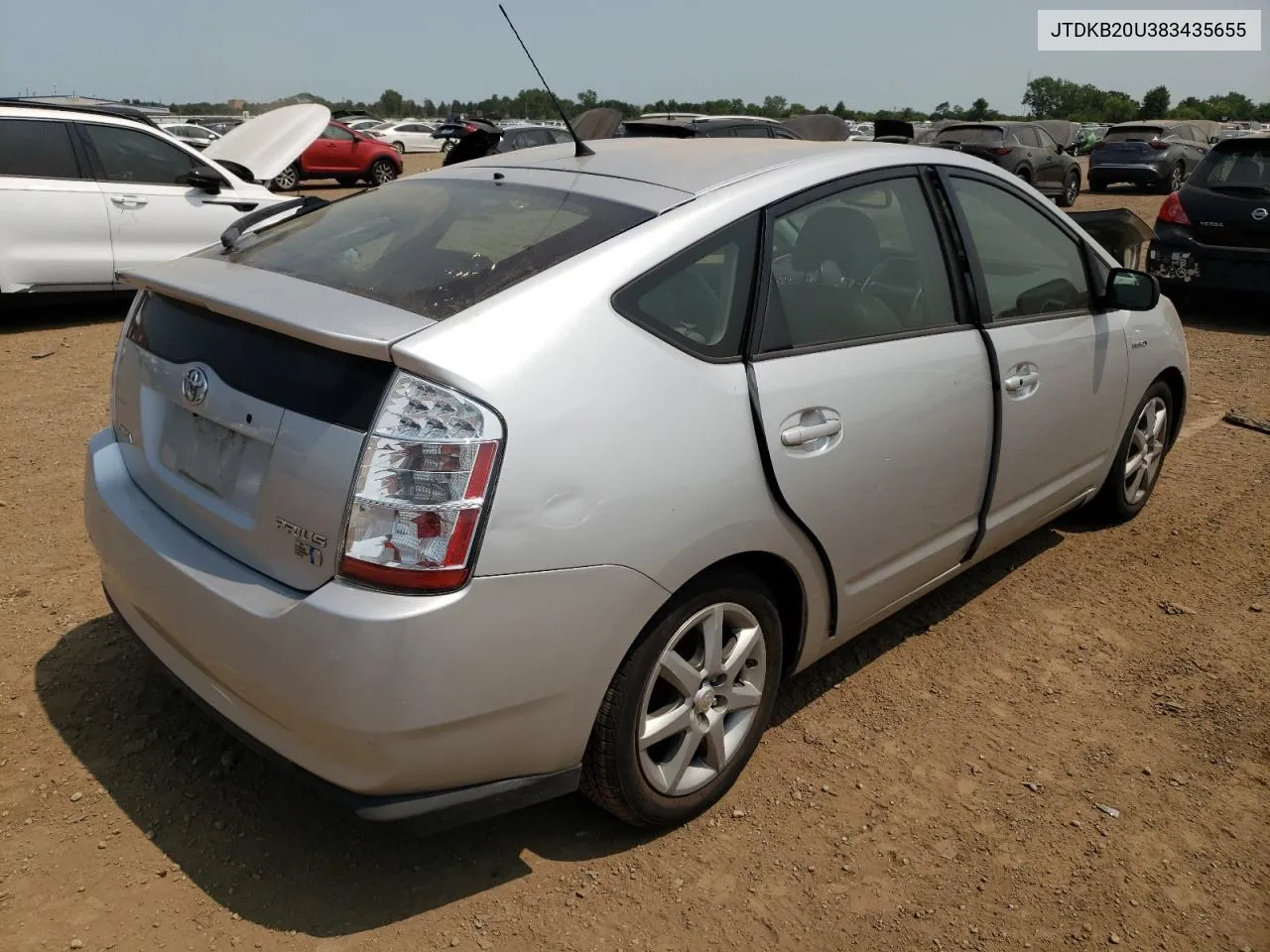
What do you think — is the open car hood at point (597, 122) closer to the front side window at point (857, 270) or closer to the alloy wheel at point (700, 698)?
the front side window at point (857, 270)

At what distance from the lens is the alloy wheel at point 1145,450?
4.41 metres

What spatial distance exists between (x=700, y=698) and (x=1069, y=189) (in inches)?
776

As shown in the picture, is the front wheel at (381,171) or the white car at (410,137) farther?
the white car at (410,137)

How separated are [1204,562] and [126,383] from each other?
13.3 feet

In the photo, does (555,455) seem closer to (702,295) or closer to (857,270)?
(702,295)

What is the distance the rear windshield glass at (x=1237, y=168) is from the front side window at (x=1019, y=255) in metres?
5.90

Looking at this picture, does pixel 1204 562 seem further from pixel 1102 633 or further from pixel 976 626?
pixel 976 626

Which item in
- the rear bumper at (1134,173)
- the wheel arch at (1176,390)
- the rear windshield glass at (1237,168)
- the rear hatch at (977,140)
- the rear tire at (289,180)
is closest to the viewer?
the wheel arch at (1176,390)

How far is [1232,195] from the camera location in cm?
841

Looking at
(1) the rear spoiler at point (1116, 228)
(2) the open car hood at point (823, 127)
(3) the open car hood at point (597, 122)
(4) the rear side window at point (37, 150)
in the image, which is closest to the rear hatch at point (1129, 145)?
(2) the open car hood at point (823, 127)

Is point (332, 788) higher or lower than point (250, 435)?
lower

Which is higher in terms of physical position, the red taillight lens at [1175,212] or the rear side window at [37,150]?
the rear side window at [37,150]

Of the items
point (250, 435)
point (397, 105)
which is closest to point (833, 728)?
point (250, 435)

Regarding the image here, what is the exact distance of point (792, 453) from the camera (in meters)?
2.54
